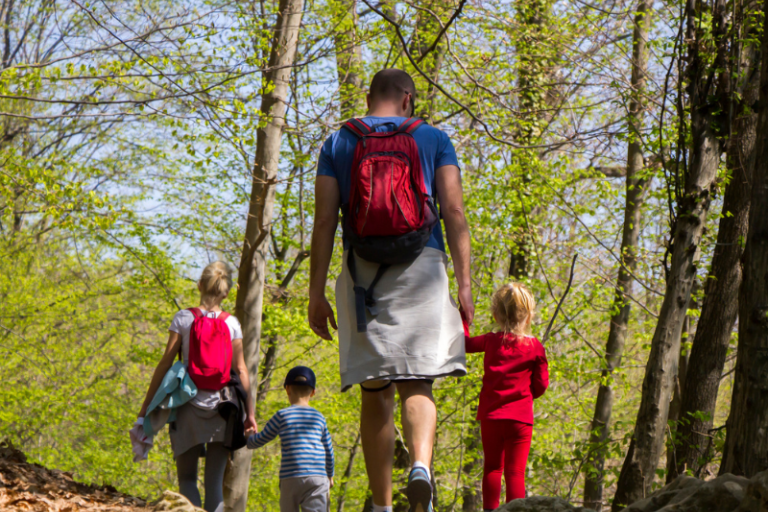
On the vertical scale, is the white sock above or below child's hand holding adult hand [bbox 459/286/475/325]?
below

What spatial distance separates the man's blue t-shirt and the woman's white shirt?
1.76 meters

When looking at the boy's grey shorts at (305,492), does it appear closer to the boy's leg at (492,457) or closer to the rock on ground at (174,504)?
the rock on ground at (174,504)

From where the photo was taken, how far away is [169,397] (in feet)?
14.1

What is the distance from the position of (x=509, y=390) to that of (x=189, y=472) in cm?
211

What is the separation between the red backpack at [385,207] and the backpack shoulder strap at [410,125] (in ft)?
0.18

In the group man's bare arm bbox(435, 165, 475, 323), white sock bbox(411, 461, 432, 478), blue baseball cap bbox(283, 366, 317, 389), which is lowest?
white sock bbox(411, 461, 432, 478)

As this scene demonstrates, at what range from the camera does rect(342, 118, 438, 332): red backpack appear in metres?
2.80

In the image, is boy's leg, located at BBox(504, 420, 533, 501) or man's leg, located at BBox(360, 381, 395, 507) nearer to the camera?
man's leg, located at BBox(360, 381, 395, 507)

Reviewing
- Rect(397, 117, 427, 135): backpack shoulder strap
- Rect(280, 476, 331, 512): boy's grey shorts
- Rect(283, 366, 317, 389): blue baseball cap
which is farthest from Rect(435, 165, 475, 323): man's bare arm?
Rect(280, 476, 331, 512): boy's grey shorts

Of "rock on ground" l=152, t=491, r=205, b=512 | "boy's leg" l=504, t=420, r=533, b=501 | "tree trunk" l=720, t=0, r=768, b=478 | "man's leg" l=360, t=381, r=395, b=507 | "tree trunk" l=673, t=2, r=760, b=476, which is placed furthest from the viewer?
"tree trunk" l=673, t=2, r=760, b=476

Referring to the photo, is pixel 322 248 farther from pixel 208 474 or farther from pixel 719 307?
pixel 719 307

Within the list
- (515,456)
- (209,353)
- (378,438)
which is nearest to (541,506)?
(378,438)

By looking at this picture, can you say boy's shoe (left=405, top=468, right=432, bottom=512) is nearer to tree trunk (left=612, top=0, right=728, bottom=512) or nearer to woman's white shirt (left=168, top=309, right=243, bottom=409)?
woman's white shirt (left=168, top=309, right=243, bottom=409)

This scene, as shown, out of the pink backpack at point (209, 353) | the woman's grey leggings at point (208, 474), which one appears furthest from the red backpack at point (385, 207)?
the woman's grey leggings at point (208, 474)
